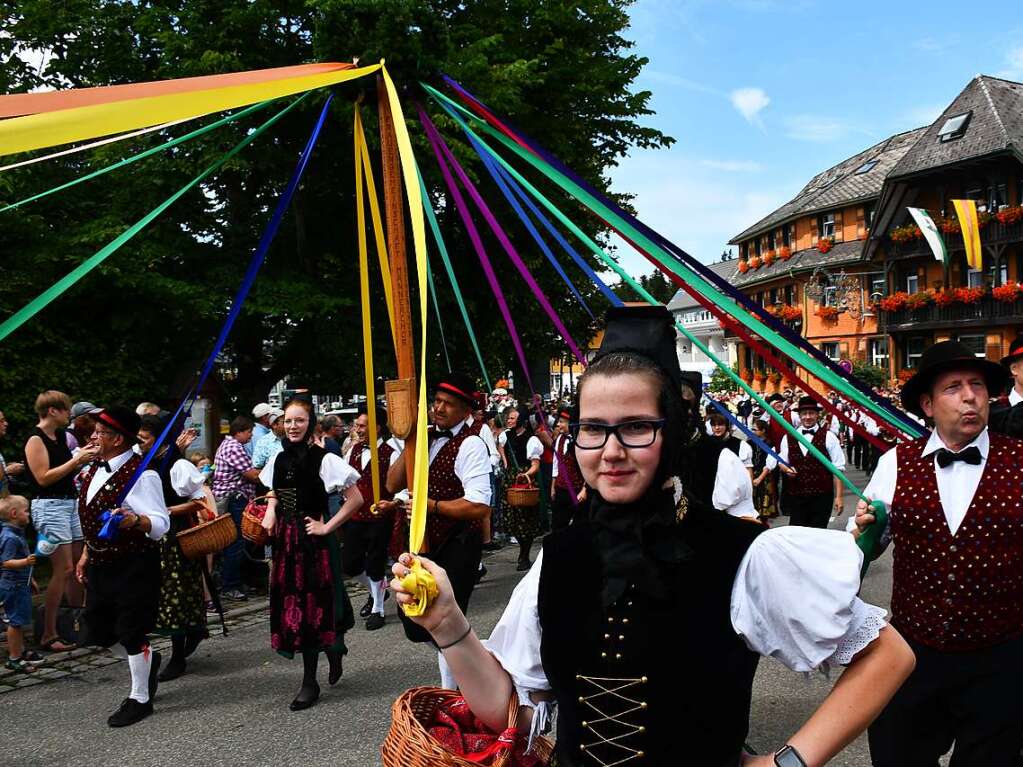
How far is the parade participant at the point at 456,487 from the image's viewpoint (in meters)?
4.45

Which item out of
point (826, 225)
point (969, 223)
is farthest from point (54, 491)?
point (826, 225)

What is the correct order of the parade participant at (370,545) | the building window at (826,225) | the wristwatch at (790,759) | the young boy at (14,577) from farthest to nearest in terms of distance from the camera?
the building window at (826,225)
the parade participant at (370,545)
the young boy at (14,577)
the wristwatch at (790,759)

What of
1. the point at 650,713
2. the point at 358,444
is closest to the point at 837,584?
the point at 650,713

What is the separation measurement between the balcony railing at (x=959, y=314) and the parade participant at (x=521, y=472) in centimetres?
2226

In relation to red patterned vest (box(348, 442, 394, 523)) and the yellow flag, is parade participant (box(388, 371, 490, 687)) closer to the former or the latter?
red patterned vest (box(348, 442, 394, 523))

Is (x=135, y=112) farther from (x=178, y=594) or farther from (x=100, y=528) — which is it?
(x=178, y=594)

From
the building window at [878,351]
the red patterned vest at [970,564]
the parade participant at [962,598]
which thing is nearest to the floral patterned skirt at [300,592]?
the parade participant at [962,598]

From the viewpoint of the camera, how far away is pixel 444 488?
4578mm

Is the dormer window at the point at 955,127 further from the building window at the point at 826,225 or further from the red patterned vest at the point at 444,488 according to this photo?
the red patterned vest at the point at 444,488

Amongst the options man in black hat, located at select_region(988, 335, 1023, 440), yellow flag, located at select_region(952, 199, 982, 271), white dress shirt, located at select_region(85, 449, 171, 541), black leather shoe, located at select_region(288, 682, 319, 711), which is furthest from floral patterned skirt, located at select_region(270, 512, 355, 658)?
yellow flag, located at select_region(952, 199, 982, 271)

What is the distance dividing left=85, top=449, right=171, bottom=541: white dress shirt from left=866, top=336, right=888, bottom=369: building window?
32914 millimetres

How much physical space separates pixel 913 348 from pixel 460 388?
31.5 metres

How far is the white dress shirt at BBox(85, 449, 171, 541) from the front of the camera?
4574 mm

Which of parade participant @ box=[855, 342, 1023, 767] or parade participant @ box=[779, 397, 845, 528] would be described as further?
parade participant @ box=[779, 397, 845, 528]
